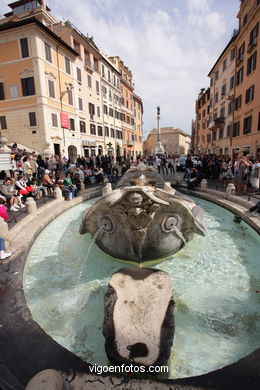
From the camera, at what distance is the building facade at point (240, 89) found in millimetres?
19828

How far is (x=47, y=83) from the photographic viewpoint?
2178 centimetres

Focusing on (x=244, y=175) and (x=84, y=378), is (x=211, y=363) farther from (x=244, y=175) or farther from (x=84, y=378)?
(x=244, y=175)

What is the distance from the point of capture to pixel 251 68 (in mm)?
20969

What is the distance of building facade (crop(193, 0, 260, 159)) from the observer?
65.1 ft

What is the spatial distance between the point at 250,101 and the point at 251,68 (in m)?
3.27

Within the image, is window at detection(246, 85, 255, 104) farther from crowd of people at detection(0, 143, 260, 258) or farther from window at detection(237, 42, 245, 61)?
crowd of people at detection(0, 143, 260, 258)

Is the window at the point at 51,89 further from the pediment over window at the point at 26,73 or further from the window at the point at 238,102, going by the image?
the window at the point at 238,102

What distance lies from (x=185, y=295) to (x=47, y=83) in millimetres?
24199

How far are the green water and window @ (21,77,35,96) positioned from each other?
1969 centimetres

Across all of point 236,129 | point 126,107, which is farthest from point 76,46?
point 236,129

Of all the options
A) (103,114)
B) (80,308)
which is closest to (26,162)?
(80,308)

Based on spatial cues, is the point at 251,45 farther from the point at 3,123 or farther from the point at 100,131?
the point at 3,123

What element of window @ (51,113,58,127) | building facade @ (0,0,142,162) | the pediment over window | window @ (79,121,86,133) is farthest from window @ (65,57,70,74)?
window @ (51,113,58,127)

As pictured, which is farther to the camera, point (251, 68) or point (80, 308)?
point (251, 68)
